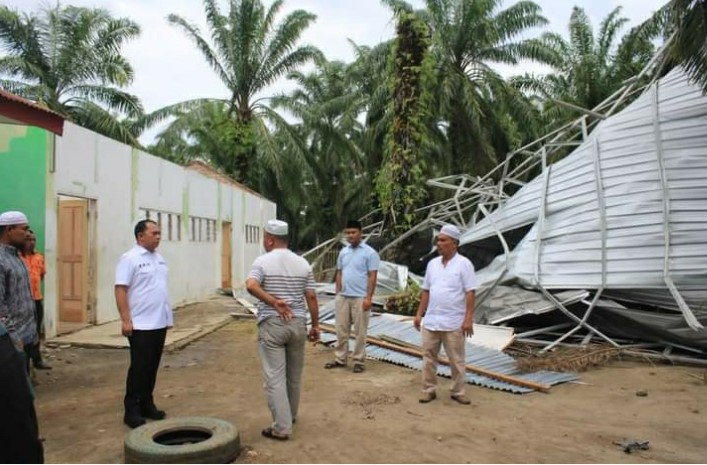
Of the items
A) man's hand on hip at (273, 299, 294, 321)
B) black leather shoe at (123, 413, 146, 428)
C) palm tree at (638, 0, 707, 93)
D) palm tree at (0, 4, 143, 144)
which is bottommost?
black leather shoe at (123, 413, 146, 428)

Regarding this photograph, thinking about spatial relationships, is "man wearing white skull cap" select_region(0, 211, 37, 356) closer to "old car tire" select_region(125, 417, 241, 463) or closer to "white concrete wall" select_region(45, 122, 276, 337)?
"old car tire" select_region(125, 417, 241, 463)

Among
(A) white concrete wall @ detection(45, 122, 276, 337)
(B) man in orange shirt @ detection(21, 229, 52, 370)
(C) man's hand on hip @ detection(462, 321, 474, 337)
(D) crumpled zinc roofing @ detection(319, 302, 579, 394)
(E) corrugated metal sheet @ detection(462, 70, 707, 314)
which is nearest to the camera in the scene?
(C) man's hand on hip @ detection(462, 321, 474, 337)

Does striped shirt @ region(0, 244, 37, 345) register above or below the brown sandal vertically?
above

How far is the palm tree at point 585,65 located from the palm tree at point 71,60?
1494 cm

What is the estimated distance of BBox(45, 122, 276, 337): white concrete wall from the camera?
922cm

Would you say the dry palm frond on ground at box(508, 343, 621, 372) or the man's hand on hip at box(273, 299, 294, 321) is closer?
the man's hand on hip at box(273, 299, 294, 321)

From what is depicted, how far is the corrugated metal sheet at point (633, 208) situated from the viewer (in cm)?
844

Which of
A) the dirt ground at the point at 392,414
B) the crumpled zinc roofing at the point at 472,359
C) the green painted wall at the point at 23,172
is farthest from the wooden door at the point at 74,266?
the crumpled zinc roofing at the point at 472,359

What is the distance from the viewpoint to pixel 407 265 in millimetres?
14602

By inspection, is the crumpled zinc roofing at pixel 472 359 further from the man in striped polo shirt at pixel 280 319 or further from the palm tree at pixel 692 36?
the palm tree at pixel 692 36

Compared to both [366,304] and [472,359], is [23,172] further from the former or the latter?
[472,359]

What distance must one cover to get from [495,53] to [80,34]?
13688mm

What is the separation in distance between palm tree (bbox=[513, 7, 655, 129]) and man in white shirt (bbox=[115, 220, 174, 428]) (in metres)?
19.1

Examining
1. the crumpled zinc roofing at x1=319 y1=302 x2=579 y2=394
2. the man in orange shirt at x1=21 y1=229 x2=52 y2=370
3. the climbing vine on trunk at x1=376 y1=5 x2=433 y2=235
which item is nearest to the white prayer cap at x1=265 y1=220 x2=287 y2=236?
the crumpled zinc roofing at x1=319 y1=302 x2=579 y2=394
